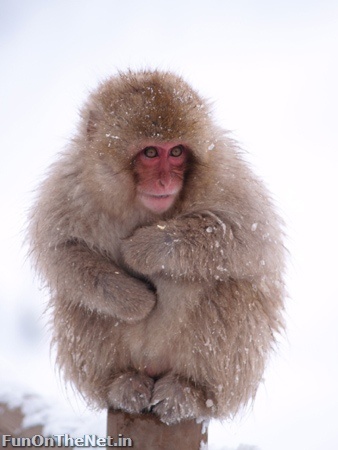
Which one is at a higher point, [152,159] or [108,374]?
[152,159]

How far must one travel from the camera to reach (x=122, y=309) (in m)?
3.08

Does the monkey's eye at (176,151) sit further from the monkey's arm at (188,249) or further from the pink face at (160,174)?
the monkey's arm at (188,249)

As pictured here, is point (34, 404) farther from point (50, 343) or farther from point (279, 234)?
point (279, 234)

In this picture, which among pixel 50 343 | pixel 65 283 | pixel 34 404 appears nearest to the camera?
pixel 34 404

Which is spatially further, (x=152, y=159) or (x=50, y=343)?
(x=50, y=343)

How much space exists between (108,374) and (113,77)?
1.27m

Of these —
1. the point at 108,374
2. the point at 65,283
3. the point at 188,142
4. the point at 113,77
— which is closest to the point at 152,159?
the point at 188,142

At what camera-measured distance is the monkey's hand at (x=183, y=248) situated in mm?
3105

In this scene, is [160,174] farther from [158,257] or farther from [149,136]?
[158,257]

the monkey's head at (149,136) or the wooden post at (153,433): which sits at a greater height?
the monkey's head at (149,136)

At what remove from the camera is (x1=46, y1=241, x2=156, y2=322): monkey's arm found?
3098 millimetres

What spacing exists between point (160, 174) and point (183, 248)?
0.32 metres
